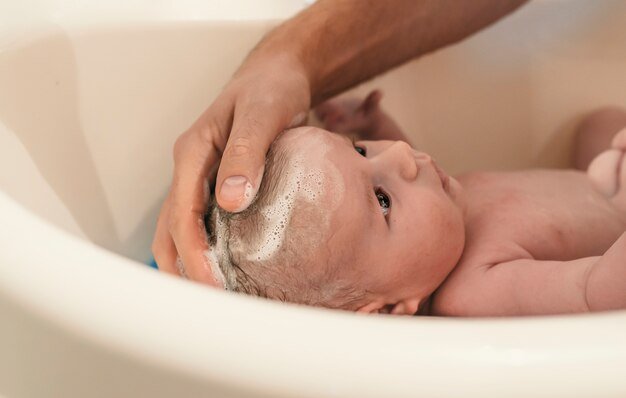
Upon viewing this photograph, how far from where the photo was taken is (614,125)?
1.24 metres

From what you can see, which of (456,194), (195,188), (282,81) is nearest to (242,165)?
(195,188)

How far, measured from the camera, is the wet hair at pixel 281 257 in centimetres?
74

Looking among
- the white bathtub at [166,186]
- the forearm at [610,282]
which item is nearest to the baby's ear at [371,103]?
the white bathtub at [166,186]

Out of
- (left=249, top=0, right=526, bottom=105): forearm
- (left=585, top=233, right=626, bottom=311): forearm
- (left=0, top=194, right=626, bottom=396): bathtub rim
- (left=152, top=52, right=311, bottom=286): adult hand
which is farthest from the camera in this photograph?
(left=249, top=0, right=526, bottom=105): forearm

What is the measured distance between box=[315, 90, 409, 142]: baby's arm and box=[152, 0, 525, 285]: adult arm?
0.04 m

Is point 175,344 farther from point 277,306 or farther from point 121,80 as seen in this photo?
point 121,80

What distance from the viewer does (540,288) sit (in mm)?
741

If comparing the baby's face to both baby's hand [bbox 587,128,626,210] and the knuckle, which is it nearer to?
the knuckle

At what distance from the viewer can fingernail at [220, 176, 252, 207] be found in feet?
2.36

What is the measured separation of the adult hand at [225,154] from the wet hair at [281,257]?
0.06 feet

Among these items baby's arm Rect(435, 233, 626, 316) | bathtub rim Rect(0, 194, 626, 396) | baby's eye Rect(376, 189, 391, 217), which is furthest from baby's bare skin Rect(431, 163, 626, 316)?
bathtub rim Rect(0, 194, 626, 396)

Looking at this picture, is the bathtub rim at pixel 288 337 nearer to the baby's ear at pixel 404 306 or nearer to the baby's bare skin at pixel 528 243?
the baby's bare skin at pixel 528 243

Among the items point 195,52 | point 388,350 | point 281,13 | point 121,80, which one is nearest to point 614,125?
point 281,13

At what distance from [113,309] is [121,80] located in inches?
26.2
